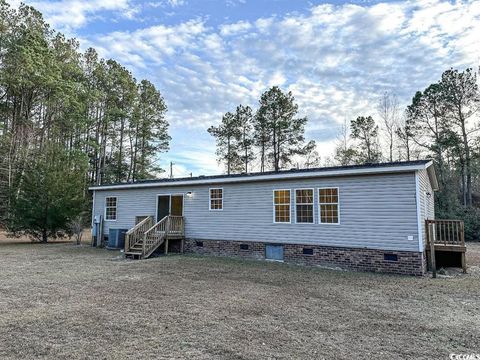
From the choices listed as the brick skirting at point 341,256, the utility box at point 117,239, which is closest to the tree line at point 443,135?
the brick skirting at point 341,256

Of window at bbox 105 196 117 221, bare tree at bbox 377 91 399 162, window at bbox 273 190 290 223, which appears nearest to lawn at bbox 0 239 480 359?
window at bbox 273 190 290 223

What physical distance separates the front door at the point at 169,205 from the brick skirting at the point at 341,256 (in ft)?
9.30

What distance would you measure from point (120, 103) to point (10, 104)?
8514 millimetres

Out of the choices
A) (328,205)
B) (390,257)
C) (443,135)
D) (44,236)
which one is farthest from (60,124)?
(443,135)

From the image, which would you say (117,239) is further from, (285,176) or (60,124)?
(60,124)

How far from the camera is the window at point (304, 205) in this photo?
33.5 feet

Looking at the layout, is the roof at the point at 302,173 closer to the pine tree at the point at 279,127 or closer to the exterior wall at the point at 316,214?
the exterior wall at the point at 316,214

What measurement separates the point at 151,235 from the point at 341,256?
7131 millimetres

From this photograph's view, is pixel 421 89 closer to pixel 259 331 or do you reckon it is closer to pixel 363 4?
pixel 363 4

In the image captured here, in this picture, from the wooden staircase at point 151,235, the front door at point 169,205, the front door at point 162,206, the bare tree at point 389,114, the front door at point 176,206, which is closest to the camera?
the wooden staircase at point 151,235

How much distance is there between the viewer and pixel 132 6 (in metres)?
11.0

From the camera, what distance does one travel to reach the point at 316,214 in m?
10.1

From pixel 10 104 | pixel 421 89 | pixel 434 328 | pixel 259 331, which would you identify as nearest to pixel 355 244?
pixel 434 328

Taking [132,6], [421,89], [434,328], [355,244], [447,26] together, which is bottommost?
[434,328]
